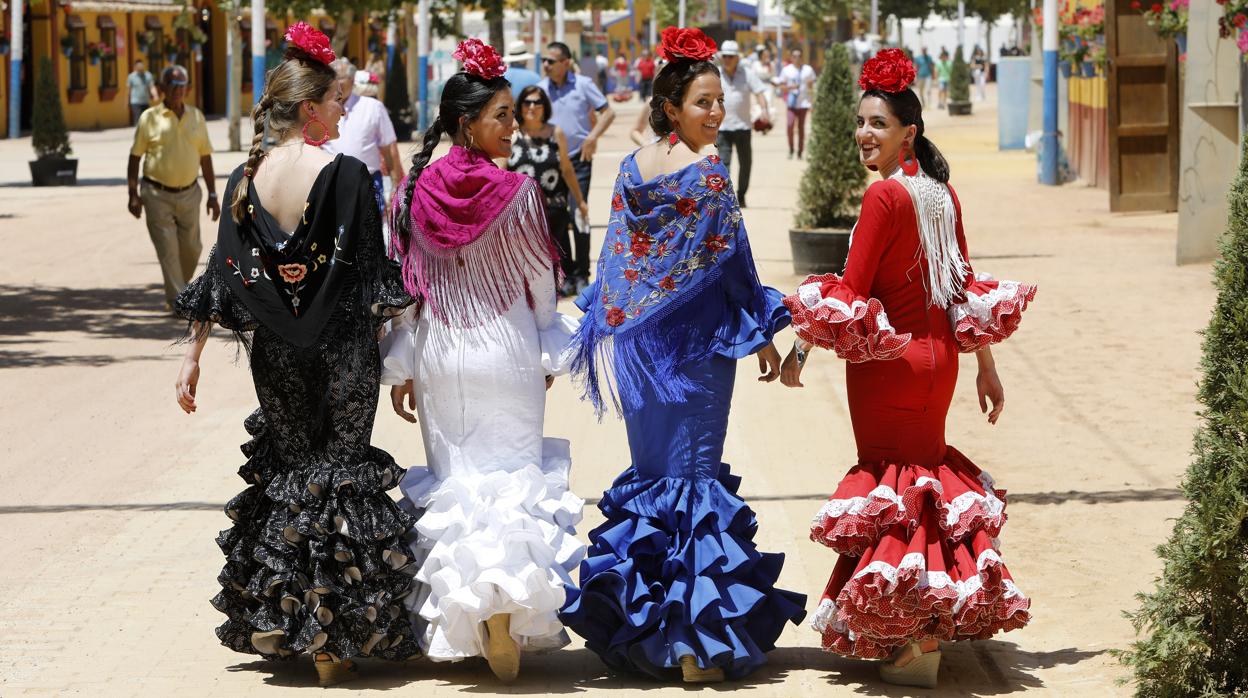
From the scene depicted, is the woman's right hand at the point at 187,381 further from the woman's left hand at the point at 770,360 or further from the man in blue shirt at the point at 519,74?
the man in blue shirt at the point at 519,74

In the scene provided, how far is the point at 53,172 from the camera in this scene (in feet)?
89.9

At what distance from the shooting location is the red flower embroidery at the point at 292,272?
5309 millimetres

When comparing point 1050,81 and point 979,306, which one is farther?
point 1050,81

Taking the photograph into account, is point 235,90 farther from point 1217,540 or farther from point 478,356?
point 1217,540

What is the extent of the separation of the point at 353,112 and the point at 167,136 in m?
2.17

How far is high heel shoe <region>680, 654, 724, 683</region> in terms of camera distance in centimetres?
525

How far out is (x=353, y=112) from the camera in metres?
11.5

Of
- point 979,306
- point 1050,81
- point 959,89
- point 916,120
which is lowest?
point 979,306

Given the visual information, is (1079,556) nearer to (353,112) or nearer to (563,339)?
(563,339)

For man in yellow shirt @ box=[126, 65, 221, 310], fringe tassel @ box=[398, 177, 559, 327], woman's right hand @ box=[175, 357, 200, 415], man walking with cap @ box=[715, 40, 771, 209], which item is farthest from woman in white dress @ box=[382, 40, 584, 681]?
man walking with cap @ box=[715, 40, 771, 209]

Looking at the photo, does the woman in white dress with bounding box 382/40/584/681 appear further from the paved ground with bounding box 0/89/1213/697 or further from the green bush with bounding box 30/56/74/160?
the green bush with bounding box 30/56/74/160

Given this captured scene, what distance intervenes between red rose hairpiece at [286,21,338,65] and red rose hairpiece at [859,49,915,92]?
1.64 meters

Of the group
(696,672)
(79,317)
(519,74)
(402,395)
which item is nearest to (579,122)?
(519,74)

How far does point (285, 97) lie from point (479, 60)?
0.60m
